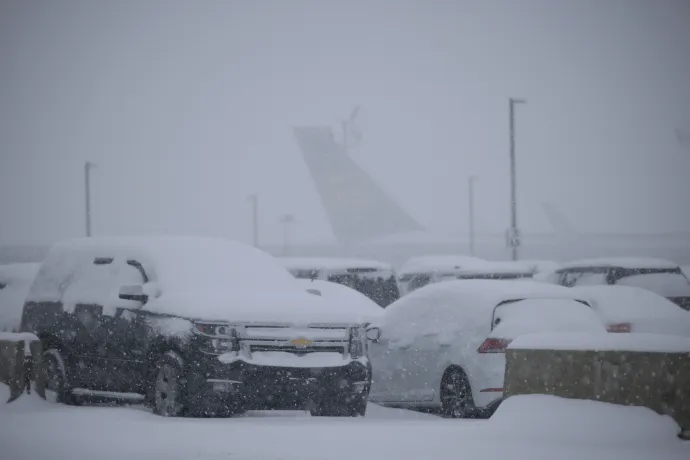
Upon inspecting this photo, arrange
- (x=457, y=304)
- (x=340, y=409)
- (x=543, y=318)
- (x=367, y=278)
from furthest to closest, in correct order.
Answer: (x=367, y=278) < (x=457, y=304) < (x=543, y=318) < (x=340, y=409)

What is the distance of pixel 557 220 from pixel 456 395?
4072 cm

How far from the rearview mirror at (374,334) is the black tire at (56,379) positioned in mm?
3400

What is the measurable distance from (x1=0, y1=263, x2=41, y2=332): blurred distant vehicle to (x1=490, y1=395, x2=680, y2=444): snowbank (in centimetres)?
1038

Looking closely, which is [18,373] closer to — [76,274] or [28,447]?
[76,274]

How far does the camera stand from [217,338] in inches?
406

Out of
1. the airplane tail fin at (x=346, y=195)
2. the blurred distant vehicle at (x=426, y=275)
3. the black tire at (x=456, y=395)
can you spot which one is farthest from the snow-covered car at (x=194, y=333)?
the airplane tail fin at (x=346, y=195)

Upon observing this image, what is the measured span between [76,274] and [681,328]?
7.41 meters

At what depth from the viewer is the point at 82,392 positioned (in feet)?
39.3

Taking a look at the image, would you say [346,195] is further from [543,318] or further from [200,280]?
[543,318]

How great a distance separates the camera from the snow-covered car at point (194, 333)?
10.3 meters

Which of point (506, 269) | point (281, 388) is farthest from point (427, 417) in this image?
point (506, 269)

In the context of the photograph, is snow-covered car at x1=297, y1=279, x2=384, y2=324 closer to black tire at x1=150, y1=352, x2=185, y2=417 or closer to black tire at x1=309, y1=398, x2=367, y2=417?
black tire at x1=309, y1=398, x2=367, y2=417

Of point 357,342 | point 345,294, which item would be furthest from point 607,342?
point 345,294

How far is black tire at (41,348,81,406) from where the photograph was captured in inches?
476
